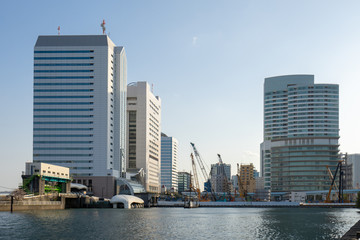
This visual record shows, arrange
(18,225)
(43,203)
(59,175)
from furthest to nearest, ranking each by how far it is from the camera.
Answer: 1. (59,175)
2. (43,203)
3. (18,225)

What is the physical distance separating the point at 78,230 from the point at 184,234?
18959mm

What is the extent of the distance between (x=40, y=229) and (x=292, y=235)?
145 feet

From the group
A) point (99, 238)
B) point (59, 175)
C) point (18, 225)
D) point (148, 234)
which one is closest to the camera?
point (99, 238)

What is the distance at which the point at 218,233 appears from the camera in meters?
85.6

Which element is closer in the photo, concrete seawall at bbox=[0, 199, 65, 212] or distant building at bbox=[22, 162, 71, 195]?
concrete seawall at bbox=[0, 199, 65, 212]

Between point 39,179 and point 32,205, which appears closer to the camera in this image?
point 32,205

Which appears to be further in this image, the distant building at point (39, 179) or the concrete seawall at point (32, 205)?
the distant building at point (39, 179)

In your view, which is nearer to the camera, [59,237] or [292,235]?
[59,237]

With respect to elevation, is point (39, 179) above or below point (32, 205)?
above

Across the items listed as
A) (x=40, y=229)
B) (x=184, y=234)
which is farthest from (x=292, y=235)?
(x=40, y=229)

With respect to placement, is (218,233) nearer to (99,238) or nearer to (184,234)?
(184,234)

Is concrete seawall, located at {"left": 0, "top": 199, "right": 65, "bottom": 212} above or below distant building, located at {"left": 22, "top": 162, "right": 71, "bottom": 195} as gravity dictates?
below

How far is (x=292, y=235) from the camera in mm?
81188

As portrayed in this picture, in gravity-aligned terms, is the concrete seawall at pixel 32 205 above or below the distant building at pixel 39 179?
below
